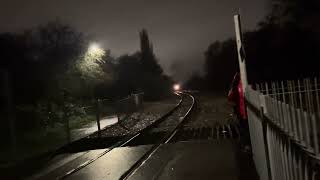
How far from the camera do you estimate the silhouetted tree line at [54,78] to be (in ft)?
91.1

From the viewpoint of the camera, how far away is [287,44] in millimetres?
47469

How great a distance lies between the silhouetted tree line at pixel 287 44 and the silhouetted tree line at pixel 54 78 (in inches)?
572

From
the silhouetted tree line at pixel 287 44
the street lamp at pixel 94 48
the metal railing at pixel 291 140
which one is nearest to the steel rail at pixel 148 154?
the metal railing at pixel 291 140

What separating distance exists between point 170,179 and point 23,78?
81.9ft

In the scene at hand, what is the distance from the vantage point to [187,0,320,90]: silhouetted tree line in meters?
44.9

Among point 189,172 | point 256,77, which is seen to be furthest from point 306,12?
point 189,172

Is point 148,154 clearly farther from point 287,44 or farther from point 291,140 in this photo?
point 287,44

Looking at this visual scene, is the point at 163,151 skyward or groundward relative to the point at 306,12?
groundward

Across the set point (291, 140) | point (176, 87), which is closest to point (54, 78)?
point (291, 140)

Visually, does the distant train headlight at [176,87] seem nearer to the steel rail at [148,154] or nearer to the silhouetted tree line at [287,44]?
the silhouetted tree line at [287,44]

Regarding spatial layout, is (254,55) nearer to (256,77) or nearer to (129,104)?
(256,77)

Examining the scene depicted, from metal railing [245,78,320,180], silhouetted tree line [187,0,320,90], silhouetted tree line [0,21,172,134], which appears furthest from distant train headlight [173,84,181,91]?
metal railing [245,78,320,180]

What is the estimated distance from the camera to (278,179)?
17.0 ft

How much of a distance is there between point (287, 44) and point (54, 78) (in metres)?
22.8
